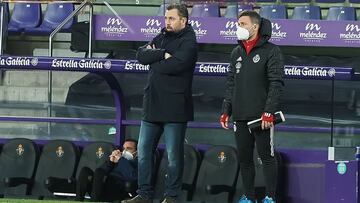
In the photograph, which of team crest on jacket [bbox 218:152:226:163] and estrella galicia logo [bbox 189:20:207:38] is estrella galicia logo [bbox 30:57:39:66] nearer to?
team crest on jacket [bbox 218:152:226:163]

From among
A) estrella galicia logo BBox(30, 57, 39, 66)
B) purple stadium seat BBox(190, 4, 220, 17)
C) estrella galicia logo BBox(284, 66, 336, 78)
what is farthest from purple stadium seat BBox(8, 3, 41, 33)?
estrella galicia logo BBox(284, 66, 336, 78)

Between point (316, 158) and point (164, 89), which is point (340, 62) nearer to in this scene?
point (316, 158)

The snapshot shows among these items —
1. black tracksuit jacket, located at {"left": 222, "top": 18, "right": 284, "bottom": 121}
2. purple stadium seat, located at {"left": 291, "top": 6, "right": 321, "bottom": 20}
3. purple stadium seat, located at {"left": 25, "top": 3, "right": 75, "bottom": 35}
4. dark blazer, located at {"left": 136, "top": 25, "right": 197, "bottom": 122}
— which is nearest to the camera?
black tracksuit jacket, located at {"left": 222, "top": 18, "right": 284, "bottom": 121}

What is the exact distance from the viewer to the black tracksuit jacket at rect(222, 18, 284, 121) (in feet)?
21.3

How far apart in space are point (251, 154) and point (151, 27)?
21.6 feet

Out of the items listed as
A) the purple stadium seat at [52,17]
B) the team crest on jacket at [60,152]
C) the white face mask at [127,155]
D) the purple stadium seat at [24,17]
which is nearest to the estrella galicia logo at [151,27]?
the purple stadium seat at [52,17]

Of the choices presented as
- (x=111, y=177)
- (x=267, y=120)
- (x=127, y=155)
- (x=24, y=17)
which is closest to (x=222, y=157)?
(x=127, y=155)

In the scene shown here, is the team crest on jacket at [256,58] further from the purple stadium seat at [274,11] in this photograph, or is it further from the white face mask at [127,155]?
the purple stadium seat at [274,11]

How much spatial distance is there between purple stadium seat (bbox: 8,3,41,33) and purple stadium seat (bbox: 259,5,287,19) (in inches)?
164

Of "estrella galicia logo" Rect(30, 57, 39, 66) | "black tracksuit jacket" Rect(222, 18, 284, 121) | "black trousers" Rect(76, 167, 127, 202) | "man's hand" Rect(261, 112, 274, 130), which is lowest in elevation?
"black trousers" Rect(76, 167, 127, 202)

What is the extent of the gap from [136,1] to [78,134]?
144 inches

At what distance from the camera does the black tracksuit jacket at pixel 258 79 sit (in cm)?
649

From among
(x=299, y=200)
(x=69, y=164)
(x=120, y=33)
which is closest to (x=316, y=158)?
(x=299, y=200)

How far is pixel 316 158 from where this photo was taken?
8430 millimetres
